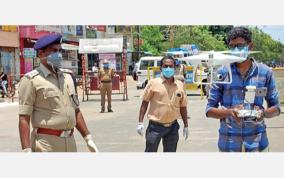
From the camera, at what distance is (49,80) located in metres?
4.29

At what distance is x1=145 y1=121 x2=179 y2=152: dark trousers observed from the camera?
6.11 metres

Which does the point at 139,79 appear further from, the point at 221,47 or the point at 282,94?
the point at 221,47

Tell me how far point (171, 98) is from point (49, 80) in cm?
230

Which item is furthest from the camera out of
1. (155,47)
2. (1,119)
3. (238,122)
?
(155,47)

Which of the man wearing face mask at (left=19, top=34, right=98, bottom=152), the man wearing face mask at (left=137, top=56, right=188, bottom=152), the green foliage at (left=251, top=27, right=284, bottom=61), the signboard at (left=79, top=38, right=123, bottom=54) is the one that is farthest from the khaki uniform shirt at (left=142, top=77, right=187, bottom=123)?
the green foliage at (left=251, top=27, right=284, bottom=61)

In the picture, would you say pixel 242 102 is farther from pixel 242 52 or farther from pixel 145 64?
pixel 145 64

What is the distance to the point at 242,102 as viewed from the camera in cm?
393

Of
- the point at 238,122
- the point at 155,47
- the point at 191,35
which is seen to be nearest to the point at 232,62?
the point at 238,122

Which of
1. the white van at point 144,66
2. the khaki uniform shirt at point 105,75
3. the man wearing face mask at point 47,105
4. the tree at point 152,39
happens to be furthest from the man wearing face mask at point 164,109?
the tree at point 152,39

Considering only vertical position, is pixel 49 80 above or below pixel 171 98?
above

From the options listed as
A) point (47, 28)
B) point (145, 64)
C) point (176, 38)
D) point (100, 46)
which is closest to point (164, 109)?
point (100, 46)

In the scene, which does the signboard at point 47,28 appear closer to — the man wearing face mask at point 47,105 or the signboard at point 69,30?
the signboard at point 69,30

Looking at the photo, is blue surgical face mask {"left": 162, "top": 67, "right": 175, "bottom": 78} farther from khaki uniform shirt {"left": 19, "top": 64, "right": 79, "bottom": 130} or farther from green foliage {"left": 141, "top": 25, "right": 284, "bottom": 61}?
green foliage {"left": 141, "top": 25, "right": 284, "bottom": 61}

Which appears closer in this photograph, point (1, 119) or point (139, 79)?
point (1, 119)
